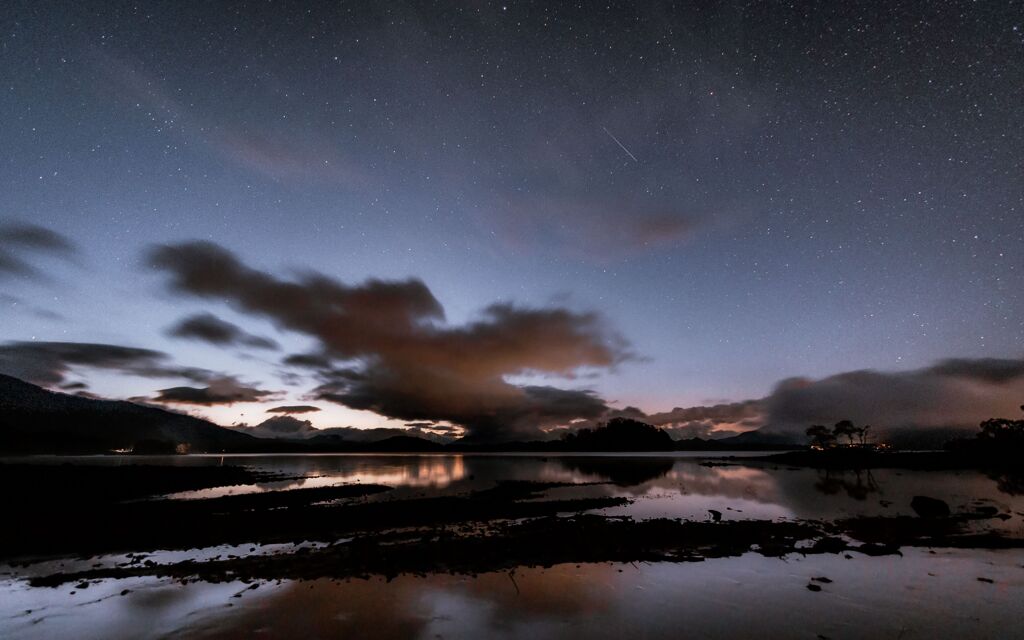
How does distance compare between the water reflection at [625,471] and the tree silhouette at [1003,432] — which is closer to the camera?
the water reflection at [625,471]

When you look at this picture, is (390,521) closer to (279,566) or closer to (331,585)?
(279,566)

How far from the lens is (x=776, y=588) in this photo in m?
16.5

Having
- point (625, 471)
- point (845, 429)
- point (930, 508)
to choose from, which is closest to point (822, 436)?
point (845, 429)

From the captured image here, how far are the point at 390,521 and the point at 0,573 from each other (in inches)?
744

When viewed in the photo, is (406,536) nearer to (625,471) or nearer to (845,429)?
(625,471)

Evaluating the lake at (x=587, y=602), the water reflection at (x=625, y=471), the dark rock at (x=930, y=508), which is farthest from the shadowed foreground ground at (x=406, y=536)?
the water reflection at (x=625, y=471)

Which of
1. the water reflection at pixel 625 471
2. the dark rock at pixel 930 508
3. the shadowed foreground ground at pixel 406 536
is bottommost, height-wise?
the water reflection at pixel 625 471

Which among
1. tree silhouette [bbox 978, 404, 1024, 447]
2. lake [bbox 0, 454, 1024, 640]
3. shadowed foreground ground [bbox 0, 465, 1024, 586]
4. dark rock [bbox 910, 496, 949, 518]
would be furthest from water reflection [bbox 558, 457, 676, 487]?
tree silhouette [bbox 978, 404, 1024, 447]

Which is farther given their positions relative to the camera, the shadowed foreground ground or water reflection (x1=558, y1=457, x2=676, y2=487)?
water reflection (x1=558, y1=457, x2=676, y2=487)

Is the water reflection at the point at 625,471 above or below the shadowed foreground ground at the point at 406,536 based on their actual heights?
below

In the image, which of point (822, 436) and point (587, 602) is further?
point (822, 436)

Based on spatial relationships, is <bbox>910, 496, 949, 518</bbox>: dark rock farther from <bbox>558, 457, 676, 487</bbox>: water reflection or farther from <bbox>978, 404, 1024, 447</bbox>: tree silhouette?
<bbox>978, 404, 1024, 447</bbox>: tree silhouette

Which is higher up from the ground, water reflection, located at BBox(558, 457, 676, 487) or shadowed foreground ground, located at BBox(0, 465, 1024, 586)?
shadowed foreground ground, located at BBox(0, 465, 1024, 586)

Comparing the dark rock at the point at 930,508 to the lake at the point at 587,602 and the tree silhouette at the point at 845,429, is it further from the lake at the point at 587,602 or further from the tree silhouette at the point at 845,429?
the tree silhouette at the point at 845,429
